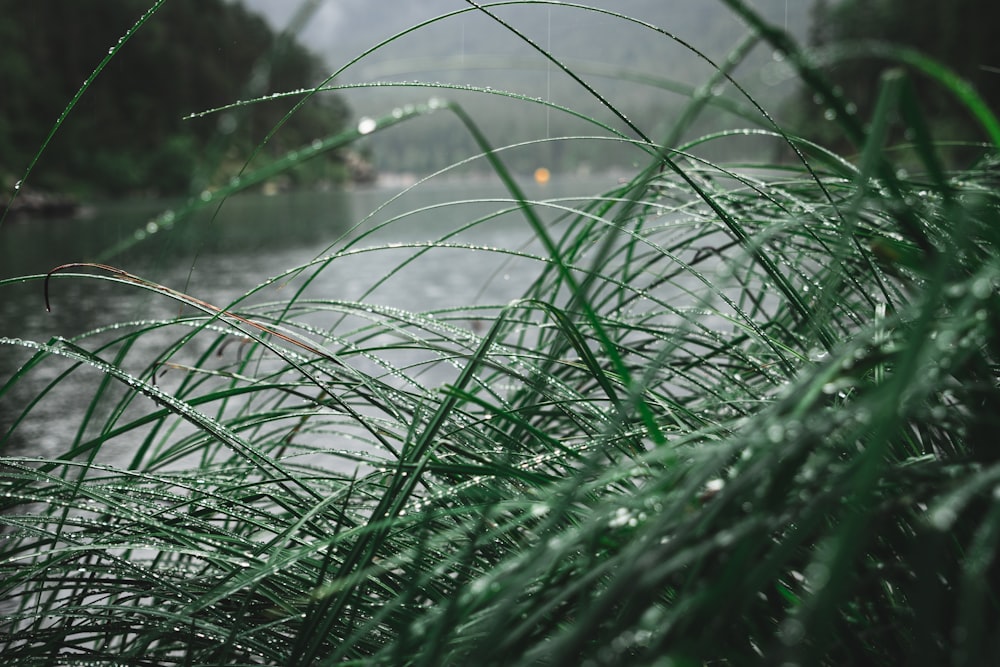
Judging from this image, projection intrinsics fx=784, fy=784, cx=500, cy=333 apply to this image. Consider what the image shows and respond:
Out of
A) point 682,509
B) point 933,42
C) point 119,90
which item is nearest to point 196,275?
point 682,509

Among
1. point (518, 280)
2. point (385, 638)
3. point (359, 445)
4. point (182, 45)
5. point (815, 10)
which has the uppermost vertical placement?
point (182, 45)

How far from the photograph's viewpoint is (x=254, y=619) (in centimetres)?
55

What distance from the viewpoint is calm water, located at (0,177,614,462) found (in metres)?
1.86

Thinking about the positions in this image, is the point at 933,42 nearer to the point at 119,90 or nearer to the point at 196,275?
the point at 119,90

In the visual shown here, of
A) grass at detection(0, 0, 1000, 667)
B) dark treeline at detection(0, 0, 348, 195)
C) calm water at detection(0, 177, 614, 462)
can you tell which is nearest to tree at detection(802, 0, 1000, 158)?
calm water at detection(0, 177, 614, 462)

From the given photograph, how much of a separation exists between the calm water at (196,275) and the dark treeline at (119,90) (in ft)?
23.4

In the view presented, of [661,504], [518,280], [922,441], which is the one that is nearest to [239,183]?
[661,504]

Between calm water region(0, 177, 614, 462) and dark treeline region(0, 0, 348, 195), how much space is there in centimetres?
713

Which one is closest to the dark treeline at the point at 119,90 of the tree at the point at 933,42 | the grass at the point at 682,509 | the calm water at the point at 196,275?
the calm water at the point at 196,275

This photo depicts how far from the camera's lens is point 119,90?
59.1 ft

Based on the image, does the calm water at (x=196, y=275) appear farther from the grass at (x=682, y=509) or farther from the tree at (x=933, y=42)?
the tree at (x=933, y=42)

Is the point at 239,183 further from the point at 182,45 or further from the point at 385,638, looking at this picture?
the point at 182,45

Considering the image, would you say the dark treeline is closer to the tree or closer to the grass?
the tree

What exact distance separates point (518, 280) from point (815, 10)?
24432mm
